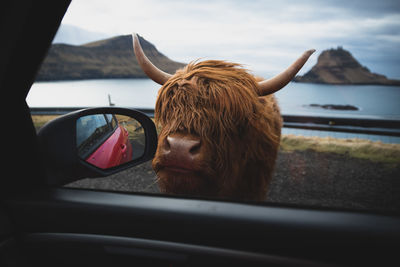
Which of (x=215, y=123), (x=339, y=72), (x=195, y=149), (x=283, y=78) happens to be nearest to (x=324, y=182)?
(x=339, y=72)

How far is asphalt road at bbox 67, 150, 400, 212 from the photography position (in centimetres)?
350

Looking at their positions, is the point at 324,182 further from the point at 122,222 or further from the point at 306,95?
the point at 122,222

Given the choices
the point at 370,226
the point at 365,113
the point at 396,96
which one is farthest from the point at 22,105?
the point at 365,113

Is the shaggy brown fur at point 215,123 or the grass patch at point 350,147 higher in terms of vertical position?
the shaggy brown fur at point 215,123

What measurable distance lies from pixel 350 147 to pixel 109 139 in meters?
5.07

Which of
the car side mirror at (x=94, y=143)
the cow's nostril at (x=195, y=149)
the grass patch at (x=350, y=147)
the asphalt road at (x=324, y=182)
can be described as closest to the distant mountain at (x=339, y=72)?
the cow's nostril at (x=195, y=149)

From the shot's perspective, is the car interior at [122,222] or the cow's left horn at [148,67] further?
the cow's left horn at [148,67]

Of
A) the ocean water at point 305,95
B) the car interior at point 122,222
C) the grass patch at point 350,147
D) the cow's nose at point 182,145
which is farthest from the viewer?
the grass patch at point 350,147

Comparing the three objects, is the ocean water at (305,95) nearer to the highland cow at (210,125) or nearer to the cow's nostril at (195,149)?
the highland cow at (210,125)

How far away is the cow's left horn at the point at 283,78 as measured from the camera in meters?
1.82

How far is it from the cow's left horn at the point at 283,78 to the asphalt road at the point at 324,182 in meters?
1.97

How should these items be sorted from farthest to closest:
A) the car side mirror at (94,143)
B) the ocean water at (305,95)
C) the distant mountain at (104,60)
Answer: the distant mountain at (104,60), the ocean water at (305,95), the car side mirror at (94,143)

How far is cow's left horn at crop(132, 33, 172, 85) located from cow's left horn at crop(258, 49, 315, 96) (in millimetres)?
835

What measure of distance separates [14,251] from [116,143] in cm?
75
